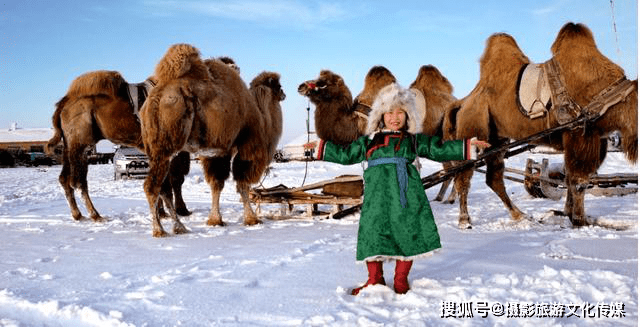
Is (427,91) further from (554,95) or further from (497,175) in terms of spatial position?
(554,95)

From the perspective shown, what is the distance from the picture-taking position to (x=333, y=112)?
8.02 meters

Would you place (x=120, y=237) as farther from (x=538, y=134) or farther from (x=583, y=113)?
(x=583, y=113)

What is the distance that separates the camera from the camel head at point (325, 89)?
26.2 ft

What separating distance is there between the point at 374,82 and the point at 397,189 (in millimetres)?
5894

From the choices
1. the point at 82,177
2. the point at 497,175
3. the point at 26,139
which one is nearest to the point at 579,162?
the point at 497,175

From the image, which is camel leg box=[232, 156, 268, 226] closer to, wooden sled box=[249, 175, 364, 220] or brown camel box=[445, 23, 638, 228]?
wooden sled box=[249, 175, 364, 220]

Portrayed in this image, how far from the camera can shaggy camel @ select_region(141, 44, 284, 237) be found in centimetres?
558

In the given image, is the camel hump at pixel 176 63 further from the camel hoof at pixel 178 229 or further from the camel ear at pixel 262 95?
the camel hoof at pixel 178 229

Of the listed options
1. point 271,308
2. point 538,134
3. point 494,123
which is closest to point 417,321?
point 271,308

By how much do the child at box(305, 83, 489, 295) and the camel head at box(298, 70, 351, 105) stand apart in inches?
182

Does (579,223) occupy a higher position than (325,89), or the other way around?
(325,89)

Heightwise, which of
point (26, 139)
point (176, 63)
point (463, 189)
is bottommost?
point (463, 189)

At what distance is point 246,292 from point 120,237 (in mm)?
3060

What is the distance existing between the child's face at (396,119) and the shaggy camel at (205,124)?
9.88 feet
